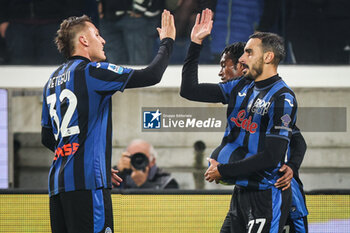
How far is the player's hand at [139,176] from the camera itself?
269 inches

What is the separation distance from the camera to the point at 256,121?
3443 mm

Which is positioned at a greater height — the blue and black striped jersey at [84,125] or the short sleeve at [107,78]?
the short sleeve at [107,78]

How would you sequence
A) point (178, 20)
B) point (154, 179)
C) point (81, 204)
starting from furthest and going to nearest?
1. point (154, 179)
2. point (178, 20)
3. point (81, 204)

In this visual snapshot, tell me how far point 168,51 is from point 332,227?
2921 mm

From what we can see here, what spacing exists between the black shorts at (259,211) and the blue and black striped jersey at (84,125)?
0.73 m

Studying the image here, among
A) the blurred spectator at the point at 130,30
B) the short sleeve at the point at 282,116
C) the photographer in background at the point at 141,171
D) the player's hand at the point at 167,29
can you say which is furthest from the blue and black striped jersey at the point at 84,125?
the photographer in background at the point at 141,171

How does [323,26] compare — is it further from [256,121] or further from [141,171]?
[256,121]

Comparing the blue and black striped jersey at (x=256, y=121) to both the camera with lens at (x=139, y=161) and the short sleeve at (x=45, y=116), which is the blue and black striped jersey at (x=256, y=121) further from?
the camera with lens at (x=139, y=161)

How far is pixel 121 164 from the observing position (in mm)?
7184

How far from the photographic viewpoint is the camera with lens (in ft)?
22.9

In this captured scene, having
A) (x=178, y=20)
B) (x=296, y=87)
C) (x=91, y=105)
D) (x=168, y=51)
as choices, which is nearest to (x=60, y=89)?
(x=91, y=105)

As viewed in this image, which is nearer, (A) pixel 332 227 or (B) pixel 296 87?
(A) pixel 332 227

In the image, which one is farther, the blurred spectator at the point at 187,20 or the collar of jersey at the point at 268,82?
the blurred spectator at the point at 187,20

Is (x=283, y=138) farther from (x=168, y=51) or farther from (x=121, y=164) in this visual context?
(x=121, y=164)
